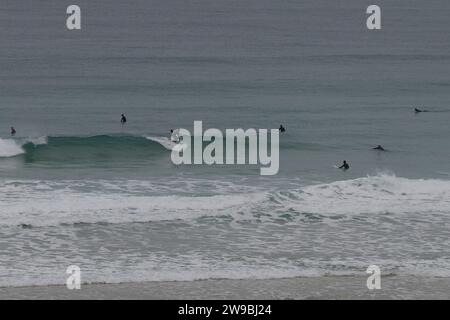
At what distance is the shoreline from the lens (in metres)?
24.9

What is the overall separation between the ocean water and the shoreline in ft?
1.95

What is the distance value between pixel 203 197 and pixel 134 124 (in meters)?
17.7

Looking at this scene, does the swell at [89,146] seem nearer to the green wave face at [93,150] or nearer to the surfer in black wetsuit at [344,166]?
the green wave face at [93,150]

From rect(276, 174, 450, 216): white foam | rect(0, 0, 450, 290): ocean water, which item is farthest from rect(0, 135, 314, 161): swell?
rect(276, 174, 450, 216): white foam

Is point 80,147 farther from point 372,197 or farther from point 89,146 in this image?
point 372,197

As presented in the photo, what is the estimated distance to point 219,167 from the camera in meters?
43.6

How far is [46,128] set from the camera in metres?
52.1

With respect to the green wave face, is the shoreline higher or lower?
lower

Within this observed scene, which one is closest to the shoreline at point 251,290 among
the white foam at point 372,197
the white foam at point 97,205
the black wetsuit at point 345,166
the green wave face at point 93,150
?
the white foam at point 97,205

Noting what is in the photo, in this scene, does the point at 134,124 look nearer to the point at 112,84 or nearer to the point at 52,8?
the point at 112,84

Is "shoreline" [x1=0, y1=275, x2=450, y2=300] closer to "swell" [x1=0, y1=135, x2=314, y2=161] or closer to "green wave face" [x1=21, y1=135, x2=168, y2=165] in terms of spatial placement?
"green wave face" [x1=21, y1=135, x2=168, y2=165]

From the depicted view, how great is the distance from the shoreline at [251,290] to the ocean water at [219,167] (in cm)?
60

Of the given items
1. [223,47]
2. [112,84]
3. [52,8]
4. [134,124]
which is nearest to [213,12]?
[52,8]
